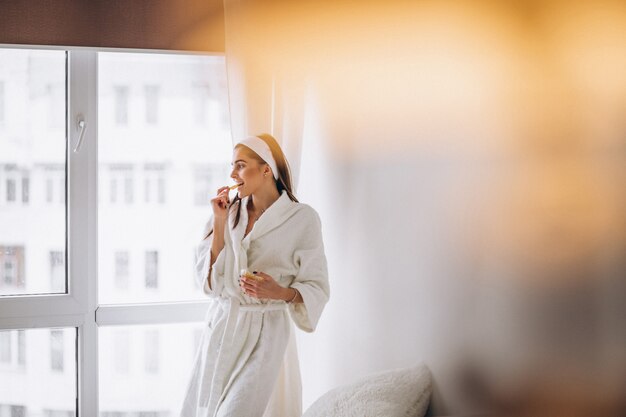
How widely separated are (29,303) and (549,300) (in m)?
1.73

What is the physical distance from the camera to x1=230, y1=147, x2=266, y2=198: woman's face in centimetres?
148

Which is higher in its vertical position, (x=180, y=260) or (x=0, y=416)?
(x=180, y=260)

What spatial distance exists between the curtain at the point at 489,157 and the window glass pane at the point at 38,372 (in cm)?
133

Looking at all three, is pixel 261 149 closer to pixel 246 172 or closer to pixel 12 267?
pixel 246 172

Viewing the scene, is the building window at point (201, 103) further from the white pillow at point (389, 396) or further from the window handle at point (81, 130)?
the white pillow at point (389, 396)

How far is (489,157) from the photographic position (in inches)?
19.3

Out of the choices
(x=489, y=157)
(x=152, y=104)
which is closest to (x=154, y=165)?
(x=152, y=104)

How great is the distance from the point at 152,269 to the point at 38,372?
411 millimetres

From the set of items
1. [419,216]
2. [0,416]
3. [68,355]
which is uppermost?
[419,216]

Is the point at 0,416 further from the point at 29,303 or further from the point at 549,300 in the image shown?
the point at 549,300

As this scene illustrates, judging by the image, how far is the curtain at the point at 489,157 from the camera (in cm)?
35

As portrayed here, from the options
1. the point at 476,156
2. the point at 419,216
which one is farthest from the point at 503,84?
the point at 419,216

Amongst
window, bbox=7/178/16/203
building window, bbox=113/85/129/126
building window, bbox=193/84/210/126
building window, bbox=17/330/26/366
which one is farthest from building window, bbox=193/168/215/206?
building window, bbox=17/330/26/366

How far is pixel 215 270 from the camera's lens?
1455 mm
